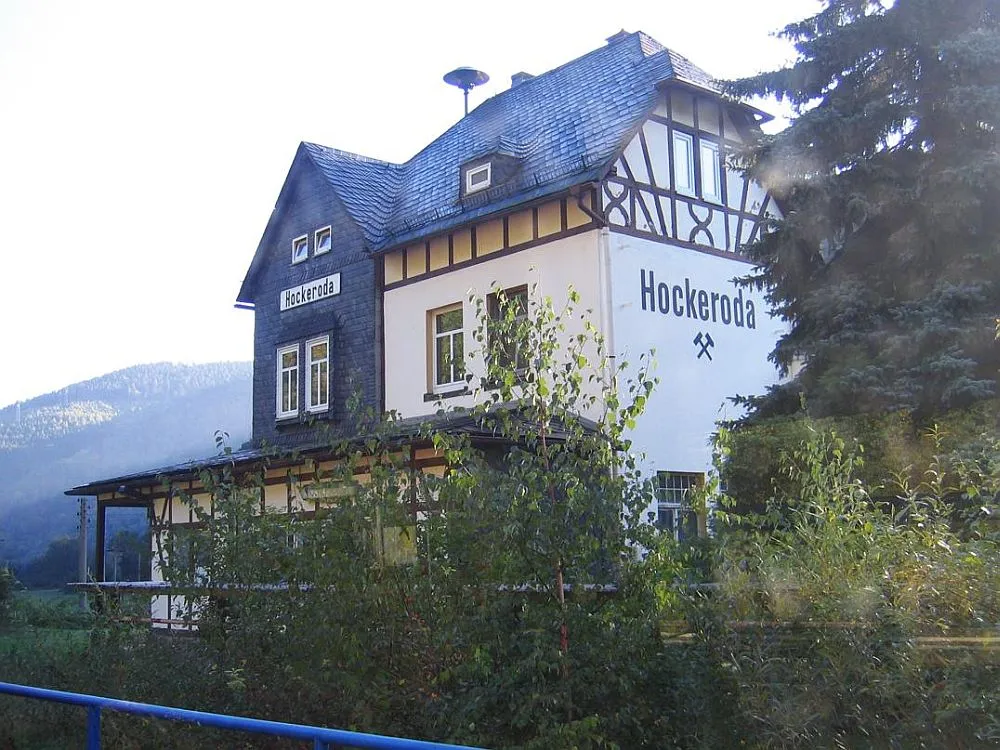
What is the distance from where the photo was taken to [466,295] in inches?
781

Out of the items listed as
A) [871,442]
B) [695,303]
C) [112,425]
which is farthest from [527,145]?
[112,425]

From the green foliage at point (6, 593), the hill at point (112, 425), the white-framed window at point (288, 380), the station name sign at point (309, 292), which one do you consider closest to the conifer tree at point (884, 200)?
the station name sign at point (309, 292)

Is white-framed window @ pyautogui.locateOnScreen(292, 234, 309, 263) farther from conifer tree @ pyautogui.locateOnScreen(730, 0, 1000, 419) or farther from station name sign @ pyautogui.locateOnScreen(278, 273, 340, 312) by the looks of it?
conifer tree @ pyautogui.locateOnScreen(730, 0, 1000, 419)

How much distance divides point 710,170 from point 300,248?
9.43 metres

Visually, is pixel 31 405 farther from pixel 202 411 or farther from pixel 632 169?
pixel 632 169

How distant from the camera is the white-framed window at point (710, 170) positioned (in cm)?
2012

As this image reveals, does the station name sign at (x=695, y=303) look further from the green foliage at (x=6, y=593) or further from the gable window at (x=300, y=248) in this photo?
the green foliage at (x=6, y=593)

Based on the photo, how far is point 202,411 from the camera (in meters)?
85.9

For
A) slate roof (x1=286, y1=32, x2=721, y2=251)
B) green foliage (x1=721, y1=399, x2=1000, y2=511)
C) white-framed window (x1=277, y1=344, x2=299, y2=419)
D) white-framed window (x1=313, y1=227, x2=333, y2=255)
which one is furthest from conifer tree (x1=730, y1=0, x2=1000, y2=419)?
white-framed window (x1=277, y1=344, x2=299, y2=419)

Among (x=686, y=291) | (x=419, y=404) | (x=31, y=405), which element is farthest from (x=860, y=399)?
(x=31, y=405)

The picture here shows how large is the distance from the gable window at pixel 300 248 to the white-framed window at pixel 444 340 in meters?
4.77

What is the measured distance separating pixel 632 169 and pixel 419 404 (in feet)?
19.1

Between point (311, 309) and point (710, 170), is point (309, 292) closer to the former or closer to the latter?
point (311, 309)

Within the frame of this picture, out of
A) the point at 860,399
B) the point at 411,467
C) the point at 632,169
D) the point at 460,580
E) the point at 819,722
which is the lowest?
the point at 819,722
